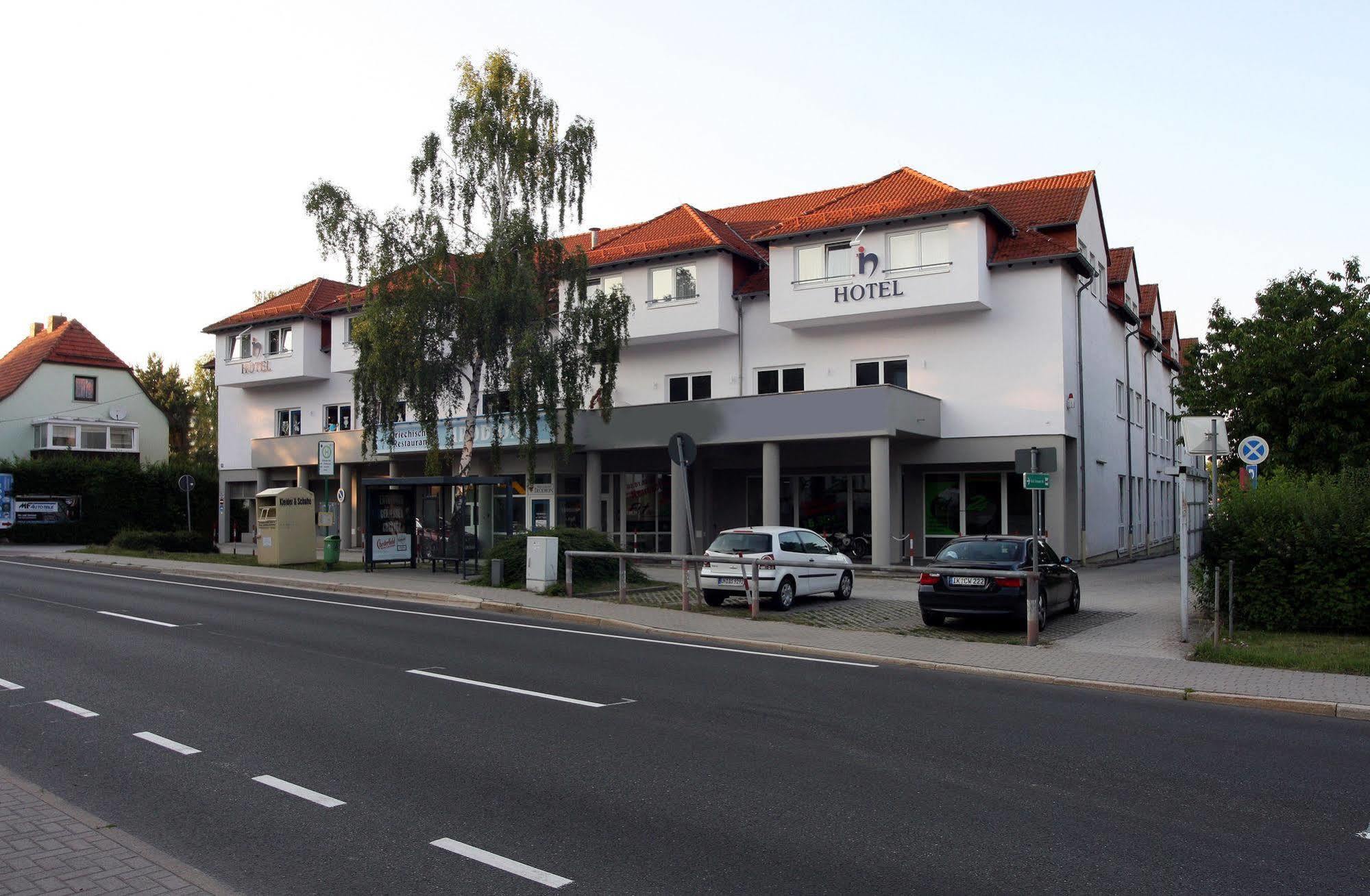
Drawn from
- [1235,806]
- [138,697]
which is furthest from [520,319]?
[1235,806]

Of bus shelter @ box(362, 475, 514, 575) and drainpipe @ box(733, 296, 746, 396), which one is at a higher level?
drainpipe @ box(733, 296, 746, 396)

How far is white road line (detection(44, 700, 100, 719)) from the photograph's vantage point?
8.66 metres

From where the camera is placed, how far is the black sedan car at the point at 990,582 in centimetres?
1478

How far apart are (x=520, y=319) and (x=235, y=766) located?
64.7ft

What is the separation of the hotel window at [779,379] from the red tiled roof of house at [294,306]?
64.6ft

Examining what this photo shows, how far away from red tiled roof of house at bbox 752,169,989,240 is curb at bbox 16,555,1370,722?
48.9ft

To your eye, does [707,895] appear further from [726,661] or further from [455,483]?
[455,483]

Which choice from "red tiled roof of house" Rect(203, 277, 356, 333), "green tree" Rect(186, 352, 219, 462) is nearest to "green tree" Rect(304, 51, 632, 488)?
"red tiled roof of house" Rect(203, 277, 356, 333)

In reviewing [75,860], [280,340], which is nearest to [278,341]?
[280,340]

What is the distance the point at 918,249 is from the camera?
92.3ft

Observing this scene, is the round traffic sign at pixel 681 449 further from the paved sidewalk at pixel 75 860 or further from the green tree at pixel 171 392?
the green tree at pixel 171 392

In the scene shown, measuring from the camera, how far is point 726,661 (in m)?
12.3

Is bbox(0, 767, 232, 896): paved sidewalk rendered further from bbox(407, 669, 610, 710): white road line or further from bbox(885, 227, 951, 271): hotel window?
bbox(885, 227, 951, 271): hotel window

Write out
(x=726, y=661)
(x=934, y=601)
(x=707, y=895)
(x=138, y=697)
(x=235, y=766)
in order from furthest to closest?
(x=934, y=601) → (x=726, y=661) → (x=138, y=697) → (x=235, y=766) → (x=707, y=895)
